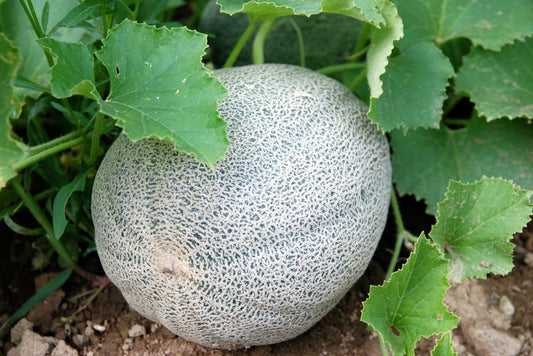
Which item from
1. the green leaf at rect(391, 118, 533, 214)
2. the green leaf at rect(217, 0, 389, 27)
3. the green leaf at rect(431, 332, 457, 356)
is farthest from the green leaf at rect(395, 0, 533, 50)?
the green leaf at rect(431, 332, 457, 356)

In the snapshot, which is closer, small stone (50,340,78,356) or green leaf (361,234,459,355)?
green leaf (361,234,459,355)

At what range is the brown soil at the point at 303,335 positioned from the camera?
4.86ft

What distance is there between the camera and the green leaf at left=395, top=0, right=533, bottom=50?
173cm

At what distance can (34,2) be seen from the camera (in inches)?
64.1

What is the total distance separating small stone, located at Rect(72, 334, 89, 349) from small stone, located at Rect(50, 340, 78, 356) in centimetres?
4

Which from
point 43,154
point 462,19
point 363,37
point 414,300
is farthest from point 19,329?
point 462,19

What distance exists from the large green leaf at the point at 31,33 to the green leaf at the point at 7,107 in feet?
1.90

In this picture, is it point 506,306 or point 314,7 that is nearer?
point 314,7

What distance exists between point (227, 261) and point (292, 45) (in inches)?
47.6

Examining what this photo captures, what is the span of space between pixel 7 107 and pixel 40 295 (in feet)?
2.31

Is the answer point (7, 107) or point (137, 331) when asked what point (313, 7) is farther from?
point (137, 331)

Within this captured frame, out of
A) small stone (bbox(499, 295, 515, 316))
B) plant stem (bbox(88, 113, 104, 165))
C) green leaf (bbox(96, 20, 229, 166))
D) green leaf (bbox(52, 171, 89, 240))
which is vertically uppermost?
green leaf (bbox(96, 20, 229, 166))

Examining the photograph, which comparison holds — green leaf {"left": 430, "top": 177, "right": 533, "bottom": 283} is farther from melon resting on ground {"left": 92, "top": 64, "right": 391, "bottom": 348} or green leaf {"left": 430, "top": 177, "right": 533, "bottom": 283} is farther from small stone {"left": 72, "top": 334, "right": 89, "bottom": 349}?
small stone {"left": 72, "top": 334, "right": 89, "bottom": 349}

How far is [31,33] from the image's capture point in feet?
5.41
